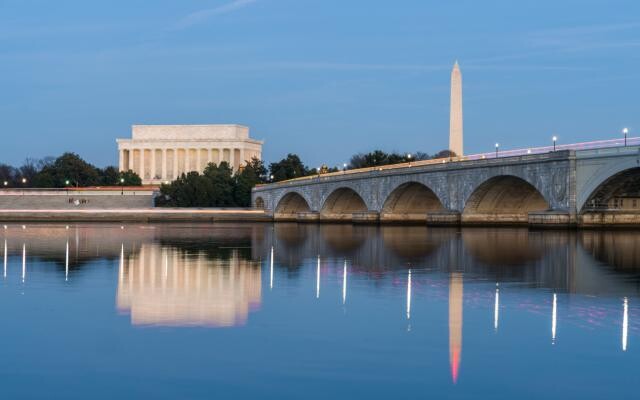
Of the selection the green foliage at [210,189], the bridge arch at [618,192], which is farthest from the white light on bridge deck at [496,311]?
the green foliage at [210,189]

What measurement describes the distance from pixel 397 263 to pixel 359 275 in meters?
4.90

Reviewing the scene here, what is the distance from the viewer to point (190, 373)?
13141 millimetres

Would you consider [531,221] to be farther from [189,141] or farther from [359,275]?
[189,141]

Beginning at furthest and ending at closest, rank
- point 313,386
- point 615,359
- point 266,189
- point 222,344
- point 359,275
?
point 266,189 → point 359,275 → point 222,344 → point 615,359 → point 313,386

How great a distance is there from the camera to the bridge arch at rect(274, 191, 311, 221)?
105m

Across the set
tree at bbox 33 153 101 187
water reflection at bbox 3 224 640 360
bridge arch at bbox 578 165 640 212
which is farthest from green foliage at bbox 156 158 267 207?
water reflection at bbox 3 224 640 360

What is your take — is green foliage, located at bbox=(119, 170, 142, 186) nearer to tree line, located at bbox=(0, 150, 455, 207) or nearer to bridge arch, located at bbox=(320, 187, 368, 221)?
tree line, located at bbox=(0, 150, 455, 207)

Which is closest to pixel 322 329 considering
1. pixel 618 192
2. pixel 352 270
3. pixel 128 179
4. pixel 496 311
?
pixel 496 311

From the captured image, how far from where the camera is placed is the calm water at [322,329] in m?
12.6

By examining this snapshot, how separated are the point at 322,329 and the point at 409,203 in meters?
63.1

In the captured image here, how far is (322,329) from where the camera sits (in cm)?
1686

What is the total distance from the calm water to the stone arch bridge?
22.9 m

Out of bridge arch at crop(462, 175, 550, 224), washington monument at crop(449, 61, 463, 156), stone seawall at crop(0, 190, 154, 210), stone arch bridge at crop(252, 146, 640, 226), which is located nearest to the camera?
stone arch bridge at crop(252, 146, 640, 226)

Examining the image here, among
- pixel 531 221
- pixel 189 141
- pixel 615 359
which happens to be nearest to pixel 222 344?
pixel 615 359
